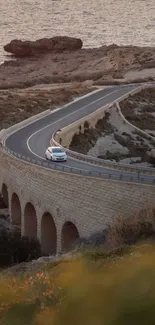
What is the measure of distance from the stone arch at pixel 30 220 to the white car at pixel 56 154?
9.98 feet

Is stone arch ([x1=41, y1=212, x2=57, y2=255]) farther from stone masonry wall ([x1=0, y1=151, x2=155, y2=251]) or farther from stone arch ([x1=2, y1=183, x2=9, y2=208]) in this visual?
stone arch ([x1=2, y1=183, x2=9, y2=208])

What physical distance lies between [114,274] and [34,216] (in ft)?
65.1

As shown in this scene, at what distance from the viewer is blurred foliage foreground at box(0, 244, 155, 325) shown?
41.8 ft

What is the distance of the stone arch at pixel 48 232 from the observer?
31.8 meters

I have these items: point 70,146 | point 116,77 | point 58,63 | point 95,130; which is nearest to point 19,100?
point 95,130

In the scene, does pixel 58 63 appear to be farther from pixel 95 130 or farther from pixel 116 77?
pixel 95 130

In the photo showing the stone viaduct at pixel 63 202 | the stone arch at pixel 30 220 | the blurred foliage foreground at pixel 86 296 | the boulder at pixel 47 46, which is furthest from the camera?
the boulder at pixel 47 46

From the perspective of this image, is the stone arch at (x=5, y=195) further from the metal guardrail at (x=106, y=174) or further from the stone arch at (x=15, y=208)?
the metal guardrail at (x=106, y=174)

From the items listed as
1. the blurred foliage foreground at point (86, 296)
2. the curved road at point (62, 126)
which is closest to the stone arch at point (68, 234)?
the curved road at point (62, 126)

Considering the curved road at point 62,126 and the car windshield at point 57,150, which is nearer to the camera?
the curved road at point 62,126

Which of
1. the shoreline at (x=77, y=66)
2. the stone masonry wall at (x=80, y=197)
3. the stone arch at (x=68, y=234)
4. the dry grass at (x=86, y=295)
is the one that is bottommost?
the shoreline at (x=77, y=66)

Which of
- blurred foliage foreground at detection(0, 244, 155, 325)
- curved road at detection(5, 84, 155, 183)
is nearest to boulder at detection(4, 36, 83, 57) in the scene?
curved road at detection(5, 84, 155, 183)

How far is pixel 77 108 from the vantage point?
5759cm

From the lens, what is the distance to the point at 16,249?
2823 cm
